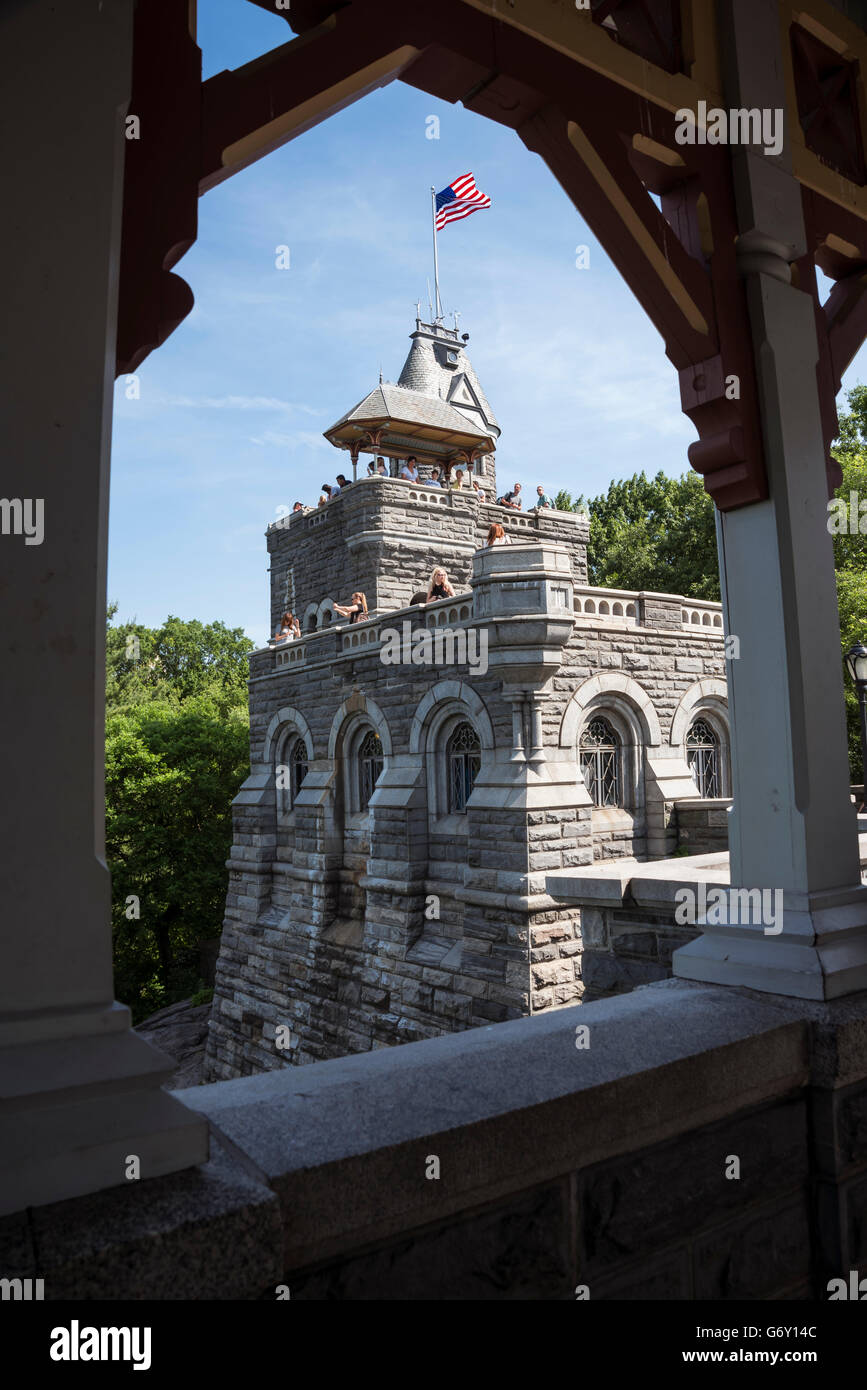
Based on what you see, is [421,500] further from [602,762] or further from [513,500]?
[602,762]

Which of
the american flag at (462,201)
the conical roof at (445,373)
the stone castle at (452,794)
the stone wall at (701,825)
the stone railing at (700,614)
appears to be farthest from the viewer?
the conical roof at (445,373)

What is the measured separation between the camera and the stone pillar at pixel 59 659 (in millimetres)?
1433

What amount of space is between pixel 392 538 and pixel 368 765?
22.0 ft

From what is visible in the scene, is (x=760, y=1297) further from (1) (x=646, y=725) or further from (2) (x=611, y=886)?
(1) (x=646, y=725)

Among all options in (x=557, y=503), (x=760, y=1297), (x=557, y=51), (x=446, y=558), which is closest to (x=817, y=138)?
(x=557, y=51)

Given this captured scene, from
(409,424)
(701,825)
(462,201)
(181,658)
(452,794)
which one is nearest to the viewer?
(701,825)

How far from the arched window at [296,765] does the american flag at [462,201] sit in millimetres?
17182

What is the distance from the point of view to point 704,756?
15.9 meters

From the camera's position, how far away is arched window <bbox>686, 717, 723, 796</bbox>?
15.6 metres

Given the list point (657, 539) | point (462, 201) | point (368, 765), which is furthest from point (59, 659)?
point (657, 539)

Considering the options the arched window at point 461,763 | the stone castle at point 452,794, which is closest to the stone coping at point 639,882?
the stone castle at point 452,794

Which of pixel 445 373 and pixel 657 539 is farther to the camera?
pixel 445 373

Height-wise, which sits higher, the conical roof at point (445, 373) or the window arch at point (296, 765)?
the conical roof at point (445, 373)

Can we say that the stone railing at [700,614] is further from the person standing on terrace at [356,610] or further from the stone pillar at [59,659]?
the stone pillar at [59,659]
